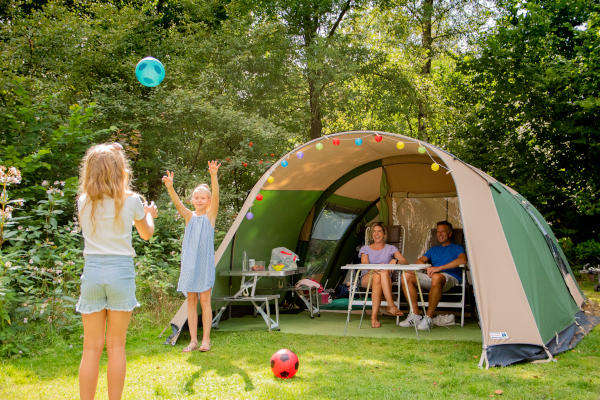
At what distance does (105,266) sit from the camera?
8.57ft

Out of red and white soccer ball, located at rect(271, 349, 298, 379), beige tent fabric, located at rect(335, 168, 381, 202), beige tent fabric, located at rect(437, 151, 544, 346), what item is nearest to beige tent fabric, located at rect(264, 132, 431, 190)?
beige tent fabric, located at rect(335, 168, 381, 202)

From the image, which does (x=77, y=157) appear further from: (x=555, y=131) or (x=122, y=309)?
(x=555, y=131)

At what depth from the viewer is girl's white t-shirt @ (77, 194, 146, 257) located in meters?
2.64

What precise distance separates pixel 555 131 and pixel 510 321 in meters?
5.77

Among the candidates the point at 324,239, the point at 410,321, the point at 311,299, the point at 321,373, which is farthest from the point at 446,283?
the point at 321,373

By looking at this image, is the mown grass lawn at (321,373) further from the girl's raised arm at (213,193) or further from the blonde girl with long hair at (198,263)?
the girl's raised arm at (213,193)

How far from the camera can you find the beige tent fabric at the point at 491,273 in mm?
4129

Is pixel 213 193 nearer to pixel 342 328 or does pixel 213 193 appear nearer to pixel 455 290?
pixel 342 328

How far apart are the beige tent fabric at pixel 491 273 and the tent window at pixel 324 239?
284 cm

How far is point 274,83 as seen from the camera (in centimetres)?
1068

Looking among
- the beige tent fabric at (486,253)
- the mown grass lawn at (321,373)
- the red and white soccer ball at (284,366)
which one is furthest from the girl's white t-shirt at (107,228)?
the beige tent fabric at (486,253)

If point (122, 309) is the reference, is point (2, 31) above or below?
above

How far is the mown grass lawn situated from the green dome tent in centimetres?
30

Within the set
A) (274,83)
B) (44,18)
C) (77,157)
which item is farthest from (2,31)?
(274,83)
